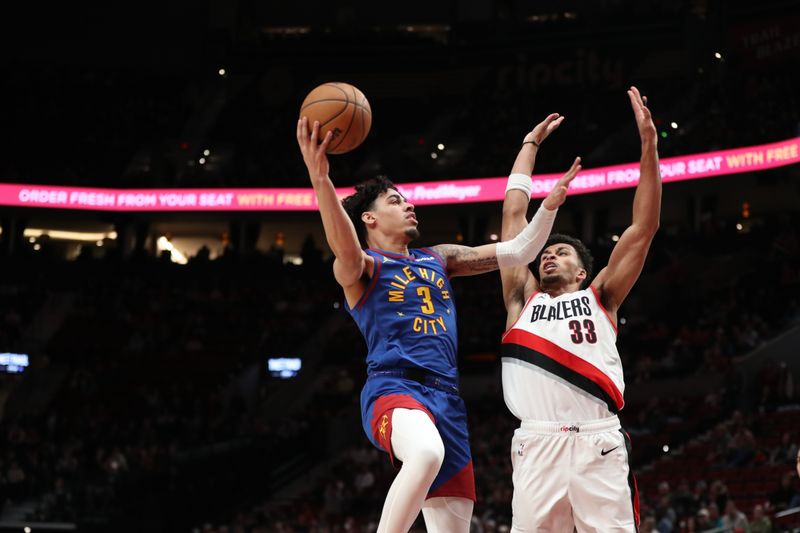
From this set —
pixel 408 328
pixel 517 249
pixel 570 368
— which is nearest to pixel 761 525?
pixel 570 368

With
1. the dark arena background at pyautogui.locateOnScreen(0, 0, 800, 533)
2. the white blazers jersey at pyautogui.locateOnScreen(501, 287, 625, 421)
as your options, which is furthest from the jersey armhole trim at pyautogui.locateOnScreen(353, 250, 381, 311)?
the dark arena background at pyautogui.locateOnScreen(0, 0, 800, 533)

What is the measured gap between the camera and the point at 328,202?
4922 millimetres

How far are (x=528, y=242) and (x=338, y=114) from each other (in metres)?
1.19

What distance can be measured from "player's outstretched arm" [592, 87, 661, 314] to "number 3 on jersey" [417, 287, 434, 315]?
0.95m

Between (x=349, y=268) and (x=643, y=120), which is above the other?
(x=643, y=120)

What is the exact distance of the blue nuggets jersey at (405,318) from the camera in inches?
205

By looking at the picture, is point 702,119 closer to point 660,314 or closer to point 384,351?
point 660,314

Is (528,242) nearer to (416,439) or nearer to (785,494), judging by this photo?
(416,439)

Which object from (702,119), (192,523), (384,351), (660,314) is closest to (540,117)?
(702,119)

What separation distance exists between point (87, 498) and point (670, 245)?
14.3 m

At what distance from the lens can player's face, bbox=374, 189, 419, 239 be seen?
554cm

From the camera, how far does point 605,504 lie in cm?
511

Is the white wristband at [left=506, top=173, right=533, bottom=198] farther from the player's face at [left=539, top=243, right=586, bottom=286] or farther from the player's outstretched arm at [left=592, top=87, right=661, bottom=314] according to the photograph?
the player's outstretched arm at [left=592, top=87, right=661, bottom=314]

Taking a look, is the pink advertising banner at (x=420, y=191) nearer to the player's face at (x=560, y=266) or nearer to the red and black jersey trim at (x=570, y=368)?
the player's face at (x=560, y=266)
